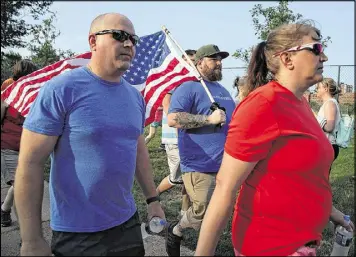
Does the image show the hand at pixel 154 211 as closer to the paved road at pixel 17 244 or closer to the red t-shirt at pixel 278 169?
the red t-shirt at pixel 278 169

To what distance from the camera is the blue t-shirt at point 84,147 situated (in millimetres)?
2092

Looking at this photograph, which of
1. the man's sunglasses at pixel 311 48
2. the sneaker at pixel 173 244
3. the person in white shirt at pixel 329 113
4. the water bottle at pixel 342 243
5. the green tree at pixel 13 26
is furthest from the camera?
the green tree at pixel 13 26

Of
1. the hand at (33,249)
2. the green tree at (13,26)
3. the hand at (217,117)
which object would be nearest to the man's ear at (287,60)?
the hand at (33,249)

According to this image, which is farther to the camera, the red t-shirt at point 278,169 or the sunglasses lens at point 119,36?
the sunglasses lens at point 119,36

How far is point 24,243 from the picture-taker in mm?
1959

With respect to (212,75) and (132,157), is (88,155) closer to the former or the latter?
(132,157)

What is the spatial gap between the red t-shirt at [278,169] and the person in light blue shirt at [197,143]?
1944 millimetres

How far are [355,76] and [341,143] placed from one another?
795 cm

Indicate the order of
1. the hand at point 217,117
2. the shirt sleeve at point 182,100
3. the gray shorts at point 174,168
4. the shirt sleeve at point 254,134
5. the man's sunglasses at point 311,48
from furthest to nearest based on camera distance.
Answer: the gray shorts at point 174,168
the shirt sleeve at point 182,100
the hand at point 217,117
the man's sunglasses at point 311,48
the shirt sleeve at point 254,134

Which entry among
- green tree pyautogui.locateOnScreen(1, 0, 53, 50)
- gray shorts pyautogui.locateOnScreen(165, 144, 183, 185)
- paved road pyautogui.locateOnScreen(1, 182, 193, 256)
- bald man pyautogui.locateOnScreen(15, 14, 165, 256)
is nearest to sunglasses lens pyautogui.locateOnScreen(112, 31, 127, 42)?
bald man pyautogui.locateOnScreen(15, 14, 165, 256)

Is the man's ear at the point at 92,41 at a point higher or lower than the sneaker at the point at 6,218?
higher

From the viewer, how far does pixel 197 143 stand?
13.5ft

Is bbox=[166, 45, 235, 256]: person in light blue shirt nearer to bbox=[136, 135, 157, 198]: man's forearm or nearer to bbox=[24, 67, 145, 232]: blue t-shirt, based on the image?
bbox=[136, 135, 157, 198]: man's forearm

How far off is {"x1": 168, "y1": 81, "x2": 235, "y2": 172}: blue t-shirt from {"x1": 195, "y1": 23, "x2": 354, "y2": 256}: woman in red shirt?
197cm
